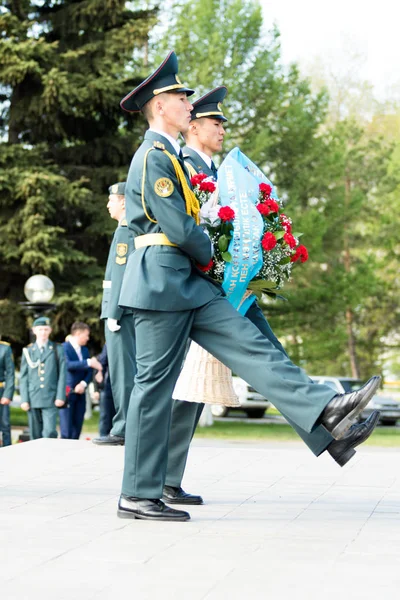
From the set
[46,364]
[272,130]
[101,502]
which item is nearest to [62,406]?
[46,364]

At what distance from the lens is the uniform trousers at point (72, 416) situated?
44.5ft

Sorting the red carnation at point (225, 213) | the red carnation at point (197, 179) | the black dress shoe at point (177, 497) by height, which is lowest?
the black dress shoe at point (177, 497)

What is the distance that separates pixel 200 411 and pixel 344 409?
1510 mm

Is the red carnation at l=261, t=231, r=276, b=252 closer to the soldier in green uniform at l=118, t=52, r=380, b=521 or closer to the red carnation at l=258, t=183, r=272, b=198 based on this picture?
the red carnation at l=258, t=183, r=272, b=198

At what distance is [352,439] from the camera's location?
5.63 metres

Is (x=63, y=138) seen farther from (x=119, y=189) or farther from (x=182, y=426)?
(x=182, y=426)

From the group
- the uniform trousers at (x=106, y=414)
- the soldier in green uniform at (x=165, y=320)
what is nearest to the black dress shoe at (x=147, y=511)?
the soldier in green uniform at (x=165, y=320)

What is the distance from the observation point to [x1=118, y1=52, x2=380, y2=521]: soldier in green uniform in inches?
223

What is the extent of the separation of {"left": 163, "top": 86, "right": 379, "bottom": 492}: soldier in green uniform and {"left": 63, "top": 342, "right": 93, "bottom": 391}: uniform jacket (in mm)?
6989

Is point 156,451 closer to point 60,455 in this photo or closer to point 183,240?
point 183,240

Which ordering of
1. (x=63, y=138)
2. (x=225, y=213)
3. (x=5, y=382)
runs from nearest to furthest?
(x=225, y=213) < (x=5, y=382) < (x=63, y=138)

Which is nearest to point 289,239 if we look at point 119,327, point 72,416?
point 119,327

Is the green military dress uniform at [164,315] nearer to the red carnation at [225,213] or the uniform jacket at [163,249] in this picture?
the uniform jacket at [163,249]

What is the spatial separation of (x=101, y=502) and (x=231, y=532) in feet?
3.77
